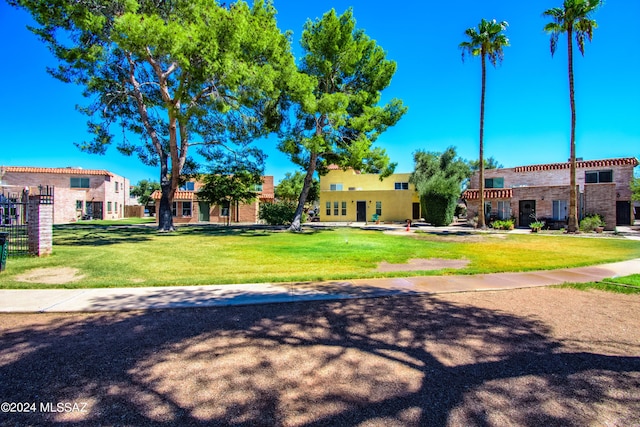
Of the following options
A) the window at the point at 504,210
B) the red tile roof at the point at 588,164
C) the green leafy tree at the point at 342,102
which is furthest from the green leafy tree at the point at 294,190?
the red tile roof at the point at 588,164

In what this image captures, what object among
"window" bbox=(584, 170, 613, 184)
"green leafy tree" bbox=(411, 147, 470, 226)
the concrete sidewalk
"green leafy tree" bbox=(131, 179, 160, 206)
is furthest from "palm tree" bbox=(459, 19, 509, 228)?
"green leafy tree" bbox=(131, 179, 160, 206)

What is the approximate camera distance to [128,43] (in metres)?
14.7

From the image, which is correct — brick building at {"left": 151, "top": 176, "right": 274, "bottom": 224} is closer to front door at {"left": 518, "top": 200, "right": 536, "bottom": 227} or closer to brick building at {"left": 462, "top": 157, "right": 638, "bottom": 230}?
brick building at {"left": 462, "top": 157, "right": 638, "bottom": 230}

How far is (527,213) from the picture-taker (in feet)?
96.3

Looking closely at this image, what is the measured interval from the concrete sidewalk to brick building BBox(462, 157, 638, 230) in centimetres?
2228

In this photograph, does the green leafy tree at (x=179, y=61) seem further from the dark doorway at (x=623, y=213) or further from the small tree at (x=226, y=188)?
the dark doorway at (x=623, y=213)

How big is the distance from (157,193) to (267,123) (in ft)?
73.0

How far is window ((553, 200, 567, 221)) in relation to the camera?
2730 cm

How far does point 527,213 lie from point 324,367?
3192cm

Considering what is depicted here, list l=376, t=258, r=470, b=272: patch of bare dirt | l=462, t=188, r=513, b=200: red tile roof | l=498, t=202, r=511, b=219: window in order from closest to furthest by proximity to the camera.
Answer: l=376, t=258, r=470, b=272: patch of bare dirt
l=462, t=188, r=513, b=200: red tile roof
l=498, t=202, r=511, b=219: window

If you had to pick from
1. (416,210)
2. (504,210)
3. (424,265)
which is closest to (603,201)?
(504,210)

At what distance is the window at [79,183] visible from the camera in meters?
43.0

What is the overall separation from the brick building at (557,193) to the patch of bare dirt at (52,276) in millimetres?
30921

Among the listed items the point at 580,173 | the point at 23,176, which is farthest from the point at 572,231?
the point at 23,176
